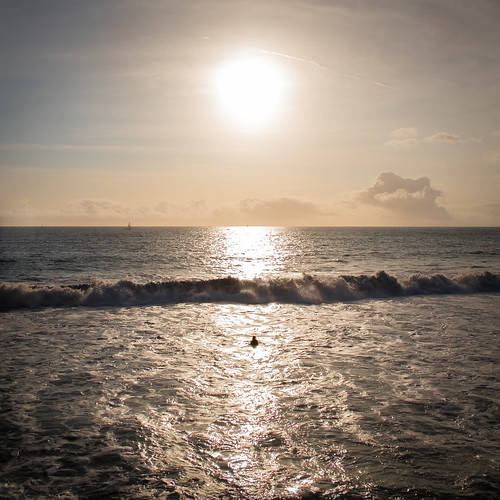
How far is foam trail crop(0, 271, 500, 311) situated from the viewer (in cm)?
2470

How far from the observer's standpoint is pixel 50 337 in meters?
16.3

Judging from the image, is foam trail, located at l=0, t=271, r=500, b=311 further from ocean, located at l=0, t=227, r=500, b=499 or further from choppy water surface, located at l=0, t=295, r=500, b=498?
choppy water surface, located at l=0, t=295, r=500, b=498

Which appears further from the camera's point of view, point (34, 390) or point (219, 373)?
point (219, 373)

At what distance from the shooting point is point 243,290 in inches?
1101

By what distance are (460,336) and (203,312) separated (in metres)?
12.8

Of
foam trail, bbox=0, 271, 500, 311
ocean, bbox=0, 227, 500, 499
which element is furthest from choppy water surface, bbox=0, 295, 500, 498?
foam trail, bbox=0, 271, 500, 311

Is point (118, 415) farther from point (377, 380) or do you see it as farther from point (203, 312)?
point (203, 312)

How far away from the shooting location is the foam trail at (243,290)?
2470 cm

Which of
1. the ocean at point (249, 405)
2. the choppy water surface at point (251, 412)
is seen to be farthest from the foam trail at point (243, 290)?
the choppy water surface at point (251, 412)

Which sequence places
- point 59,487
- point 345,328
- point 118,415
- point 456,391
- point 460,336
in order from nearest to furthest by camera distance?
point 59,487 < point 118,415 < point 456,391 < point 460,336 < point 345,328

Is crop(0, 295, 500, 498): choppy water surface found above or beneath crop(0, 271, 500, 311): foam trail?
beneath

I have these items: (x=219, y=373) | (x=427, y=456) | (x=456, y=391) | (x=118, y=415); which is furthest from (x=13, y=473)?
(x=456, y=391)

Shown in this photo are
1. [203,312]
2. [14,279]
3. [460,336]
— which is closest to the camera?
[460,336]

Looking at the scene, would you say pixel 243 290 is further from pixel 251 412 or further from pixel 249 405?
pixel 251 412
